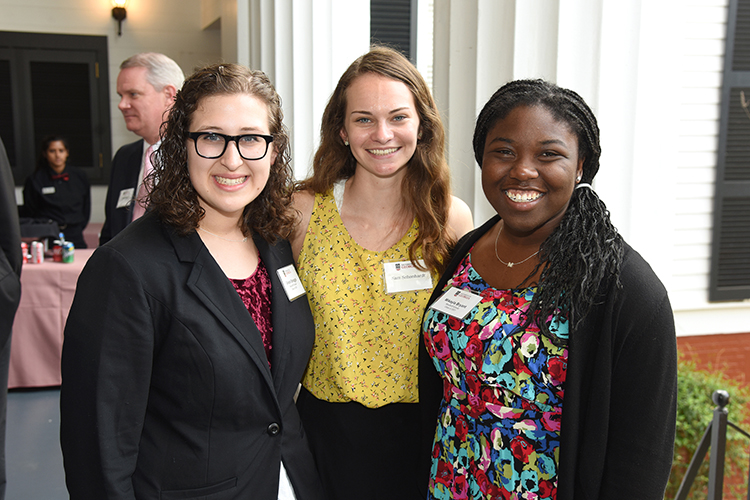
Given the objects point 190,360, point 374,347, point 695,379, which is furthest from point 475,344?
point 695,379

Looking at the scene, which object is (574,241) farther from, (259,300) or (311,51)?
(311,51)

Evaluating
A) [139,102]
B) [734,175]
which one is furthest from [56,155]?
[734,175]

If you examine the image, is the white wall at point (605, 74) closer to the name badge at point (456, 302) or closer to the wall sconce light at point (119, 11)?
the name badge at point (456, 302)

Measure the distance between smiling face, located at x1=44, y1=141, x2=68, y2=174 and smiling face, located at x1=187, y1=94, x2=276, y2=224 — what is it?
5.83 m

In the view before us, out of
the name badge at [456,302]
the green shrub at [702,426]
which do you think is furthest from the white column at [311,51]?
the green shrub at [702,426]

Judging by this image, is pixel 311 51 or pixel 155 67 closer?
pixel 155 67

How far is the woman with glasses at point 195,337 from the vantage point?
123 cm

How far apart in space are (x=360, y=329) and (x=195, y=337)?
2.00 feet

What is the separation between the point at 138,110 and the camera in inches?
Result: 127

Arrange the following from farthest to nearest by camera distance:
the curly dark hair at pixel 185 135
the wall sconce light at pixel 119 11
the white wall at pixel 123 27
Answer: the wall sconce light at pixel 119 11 < the white wall at pixel 123 27 < the curly dark hair at pixel 185 135

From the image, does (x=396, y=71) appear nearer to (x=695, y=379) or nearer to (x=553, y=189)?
(x=553, y=189)

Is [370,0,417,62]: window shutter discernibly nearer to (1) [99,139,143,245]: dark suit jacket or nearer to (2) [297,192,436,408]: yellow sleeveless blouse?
(1) [99,139,143,245]: dark suit jacket

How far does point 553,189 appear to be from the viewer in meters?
1.28

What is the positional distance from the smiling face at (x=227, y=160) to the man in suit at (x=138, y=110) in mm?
1937
